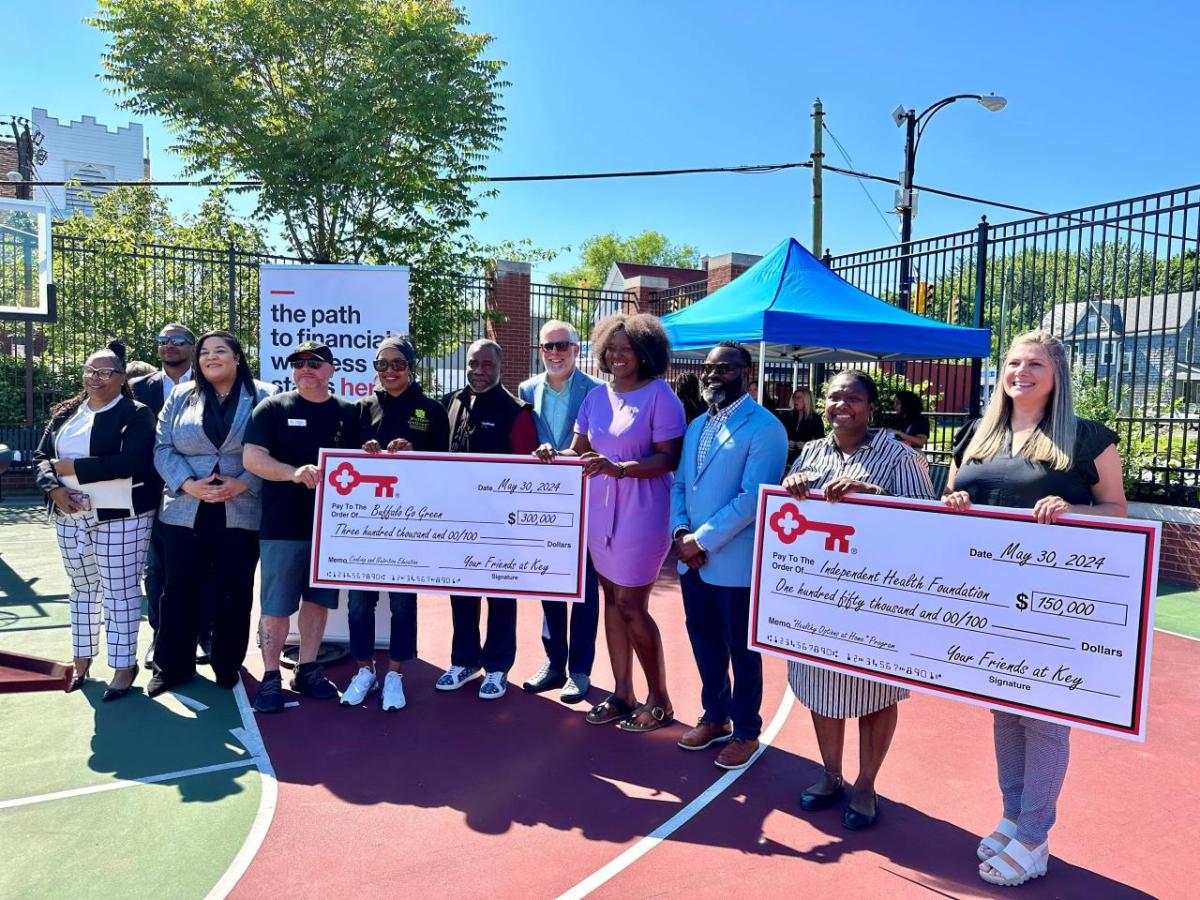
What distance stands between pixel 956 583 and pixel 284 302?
4987 mm

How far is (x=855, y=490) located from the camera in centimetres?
342

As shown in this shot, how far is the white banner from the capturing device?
6.13m

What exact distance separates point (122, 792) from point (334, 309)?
138 inches

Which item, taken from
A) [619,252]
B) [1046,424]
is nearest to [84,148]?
[619,252]

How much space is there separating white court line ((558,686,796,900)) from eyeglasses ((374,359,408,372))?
268 cm

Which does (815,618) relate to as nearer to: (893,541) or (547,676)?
(893,541)

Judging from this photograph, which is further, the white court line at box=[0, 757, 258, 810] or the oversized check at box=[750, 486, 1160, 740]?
the white court line at box=[0, 757, 258, 810]

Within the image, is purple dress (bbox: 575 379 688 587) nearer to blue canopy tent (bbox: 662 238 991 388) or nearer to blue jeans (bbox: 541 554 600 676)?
blue jeans (bbox: 541 554 600 676)

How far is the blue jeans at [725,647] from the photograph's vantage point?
392cm

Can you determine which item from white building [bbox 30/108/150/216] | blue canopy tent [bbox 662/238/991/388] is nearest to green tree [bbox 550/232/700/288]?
white building [bbox 30/108/150/216]

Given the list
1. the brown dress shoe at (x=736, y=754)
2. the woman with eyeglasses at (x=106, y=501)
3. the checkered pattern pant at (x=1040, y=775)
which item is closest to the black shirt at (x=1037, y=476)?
the checkered pattern pant at (x=1040, y=775)

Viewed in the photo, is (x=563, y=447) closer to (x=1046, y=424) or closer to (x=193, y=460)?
(x=193, y=460)

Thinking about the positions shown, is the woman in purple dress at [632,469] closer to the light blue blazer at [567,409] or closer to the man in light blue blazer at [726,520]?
the man in light blue blazer at [726,520]

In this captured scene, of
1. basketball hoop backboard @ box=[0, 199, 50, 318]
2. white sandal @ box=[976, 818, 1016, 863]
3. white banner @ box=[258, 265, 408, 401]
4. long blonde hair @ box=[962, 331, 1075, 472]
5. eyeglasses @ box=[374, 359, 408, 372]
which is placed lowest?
white sandal @ box=[976, 818, 1016, 863]
